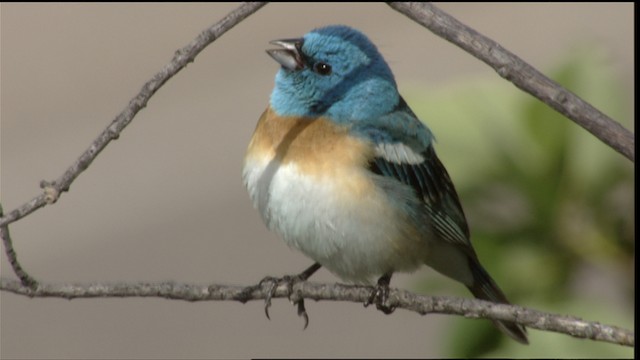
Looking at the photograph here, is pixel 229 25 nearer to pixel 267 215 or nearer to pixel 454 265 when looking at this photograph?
pixel 267 215

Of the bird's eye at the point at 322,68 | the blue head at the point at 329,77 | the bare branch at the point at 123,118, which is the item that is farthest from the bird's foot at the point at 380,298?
the bare branch at the point at 123,118

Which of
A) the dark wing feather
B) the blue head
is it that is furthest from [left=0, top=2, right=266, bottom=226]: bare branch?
the dark wing feather

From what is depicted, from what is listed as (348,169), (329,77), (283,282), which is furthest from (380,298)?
(329,77)

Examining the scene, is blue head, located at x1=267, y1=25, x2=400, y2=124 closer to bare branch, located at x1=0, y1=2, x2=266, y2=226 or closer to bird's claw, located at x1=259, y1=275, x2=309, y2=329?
bird's claw, located at x1=259, y1=275, x2=309, y2=329

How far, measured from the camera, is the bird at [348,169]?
2727 millimetres

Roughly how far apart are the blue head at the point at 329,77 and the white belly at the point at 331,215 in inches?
7.6

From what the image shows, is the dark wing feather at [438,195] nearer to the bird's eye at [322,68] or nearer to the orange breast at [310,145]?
the orange breast at [310,145]

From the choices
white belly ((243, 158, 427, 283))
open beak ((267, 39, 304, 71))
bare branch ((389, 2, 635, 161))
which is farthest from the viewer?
open beak ((267, 39, 304, 71))

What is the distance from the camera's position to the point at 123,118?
1.84 m

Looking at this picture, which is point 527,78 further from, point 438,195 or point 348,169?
point 438,195

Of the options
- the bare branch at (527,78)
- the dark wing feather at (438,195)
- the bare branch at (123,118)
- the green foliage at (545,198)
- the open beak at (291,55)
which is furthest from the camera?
the dark wing feather at (438,195)

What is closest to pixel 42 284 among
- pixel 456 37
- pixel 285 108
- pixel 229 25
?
pixel 229 25

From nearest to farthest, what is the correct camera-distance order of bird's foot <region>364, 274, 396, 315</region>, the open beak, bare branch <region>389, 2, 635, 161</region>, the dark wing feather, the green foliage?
1. bare branch <region>389, 2, 635, 161</region>
2. the green foliage
3. bird's foot <region>364, 274, 396, 315</region>
4. the open beak
5. the dark wing feather

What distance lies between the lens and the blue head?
9.42ft
